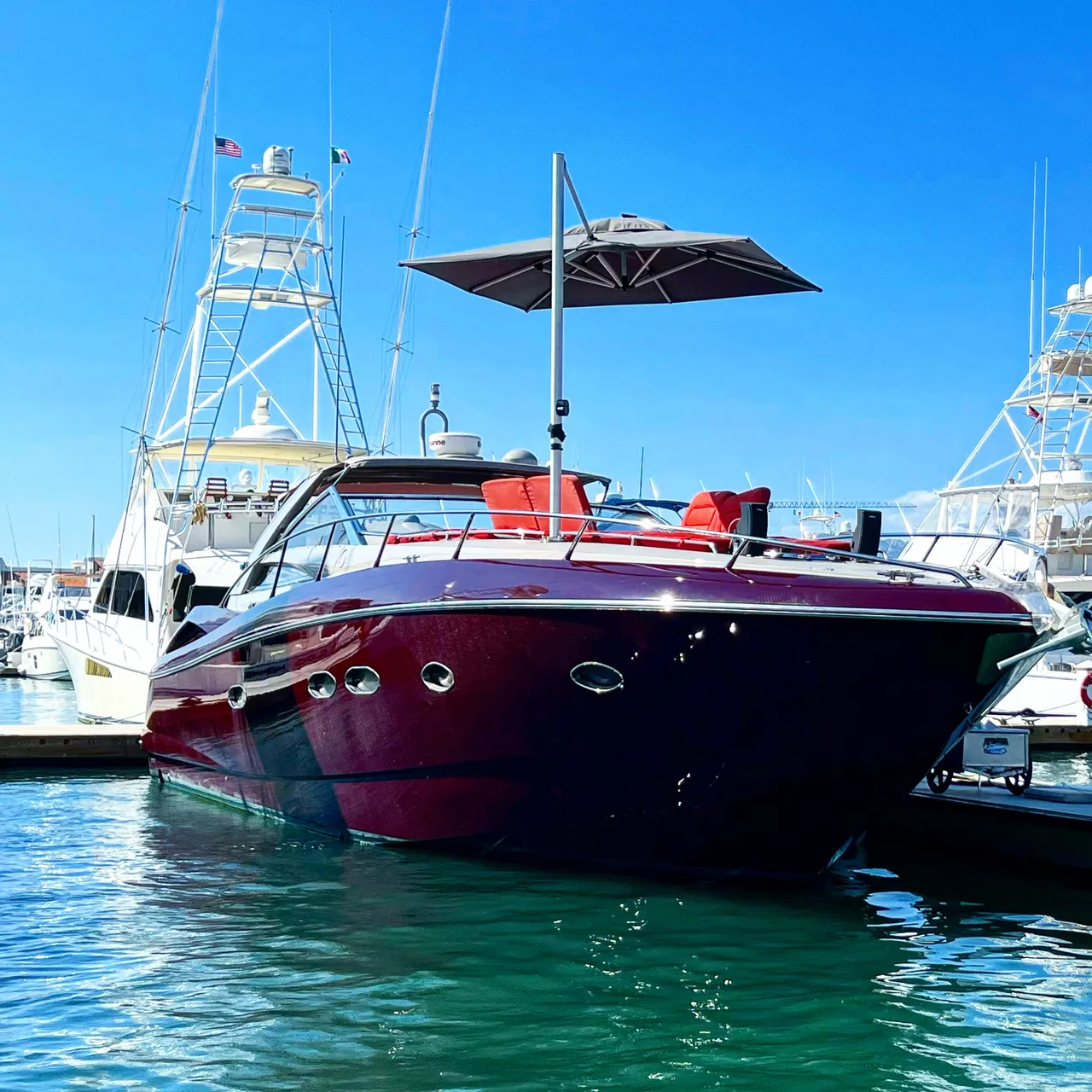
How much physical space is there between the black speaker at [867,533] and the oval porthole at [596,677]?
1.68 metres

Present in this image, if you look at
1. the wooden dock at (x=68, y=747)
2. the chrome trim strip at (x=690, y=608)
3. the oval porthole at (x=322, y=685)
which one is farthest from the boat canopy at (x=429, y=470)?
the wooden dock at (x=68, y=747)

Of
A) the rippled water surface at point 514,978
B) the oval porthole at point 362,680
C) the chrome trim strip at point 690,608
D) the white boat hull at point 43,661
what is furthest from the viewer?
the white boat hull at point 43,661

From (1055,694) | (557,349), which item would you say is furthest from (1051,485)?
(557,349)

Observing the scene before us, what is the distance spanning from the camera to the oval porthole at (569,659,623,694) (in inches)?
252

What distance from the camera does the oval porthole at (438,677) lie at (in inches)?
270

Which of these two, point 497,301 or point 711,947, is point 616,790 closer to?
point 711,947

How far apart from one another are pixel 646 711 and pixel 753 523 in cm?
121

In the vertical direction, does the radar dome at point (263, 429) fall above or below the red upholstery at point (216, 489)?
above

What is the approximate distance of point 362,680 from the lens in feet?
24.0

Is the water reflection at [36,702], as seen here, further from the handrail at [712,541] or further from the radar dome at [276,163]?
the handrail at [712,541]

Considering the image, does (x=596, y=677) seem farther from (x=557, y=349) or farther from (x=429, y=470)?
(x=429, y=470)

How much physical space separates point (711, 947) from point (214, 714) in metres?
4.91

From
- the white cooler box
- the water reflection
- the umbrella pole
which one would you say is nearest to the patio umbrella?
the umbrella pole

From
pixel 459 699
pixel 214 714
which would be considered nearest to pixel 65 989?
pixel 459 699
